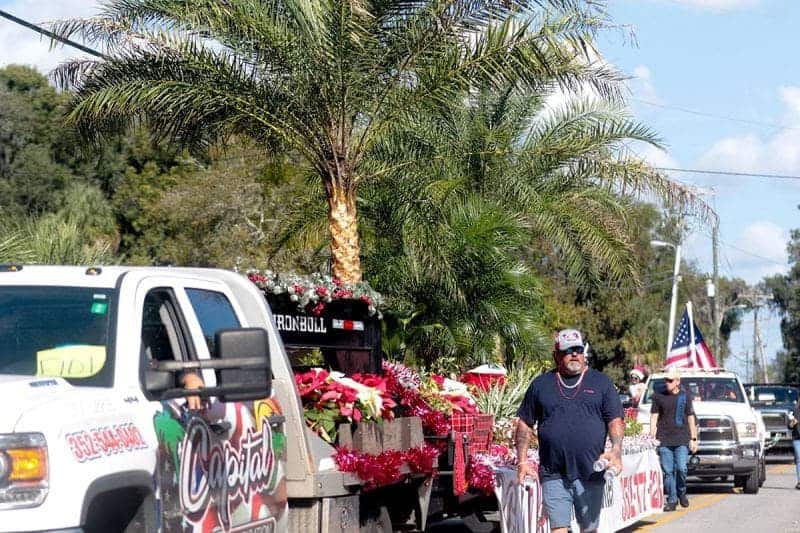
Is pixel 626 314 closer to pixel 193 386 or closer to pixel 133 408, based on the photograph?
pixel 193 386

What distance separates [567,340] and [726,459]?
12.6 metres

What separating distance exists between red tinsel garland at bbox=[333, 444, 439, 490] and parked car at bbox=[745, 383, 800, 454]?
815 inches

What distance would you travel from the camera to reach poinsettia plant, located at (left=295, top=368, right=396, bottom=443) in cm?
884

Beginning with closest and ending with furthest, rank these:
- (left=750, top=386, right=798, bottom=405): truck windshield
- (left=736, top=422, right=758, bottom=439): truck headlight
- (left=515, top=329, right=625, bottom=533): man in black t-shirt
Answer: (left=515, top=329, right=625, bottom=533): man in black t-shirt, (left=736, top=422, right=758, bottom=439): truck headlight, (left=750, top=386, right=798, bottom=405): truck windshield

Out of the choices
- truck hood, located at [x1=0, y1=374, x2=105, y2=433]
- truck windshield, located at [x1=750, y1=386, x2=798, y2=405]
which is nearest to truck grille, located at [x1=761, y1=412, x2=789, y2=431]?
truck windshield, located at [x1=750, y1=386, x2=798, y2=405]

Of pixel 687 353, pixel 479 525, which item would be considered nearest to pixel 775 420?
pixel 687 353

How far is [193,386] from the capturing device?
20.3 feet

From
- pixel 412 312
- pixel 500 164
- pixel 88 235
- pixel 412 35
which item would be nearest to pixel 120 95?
pixel 412 35

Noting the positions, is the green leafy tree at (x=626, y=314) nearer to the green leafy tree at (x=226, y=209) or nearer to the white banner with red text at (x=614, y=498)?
the green leafy tree at (x=226, y=209)

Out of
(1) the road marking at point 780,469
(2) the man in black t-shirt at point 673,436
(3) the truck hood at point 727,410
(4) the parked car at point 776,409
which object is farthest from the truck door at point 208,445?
(4) the parked car at point 776,409

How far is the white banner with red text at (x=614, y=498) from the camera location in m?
11.7

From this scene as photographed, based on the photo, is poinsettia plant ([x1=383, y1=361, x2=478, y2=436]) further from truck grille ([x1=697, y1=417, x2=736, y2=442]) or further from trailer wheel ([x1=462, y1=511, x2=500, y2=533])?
truck grille ([x1=697, y1=417, x2=736, y2=442])

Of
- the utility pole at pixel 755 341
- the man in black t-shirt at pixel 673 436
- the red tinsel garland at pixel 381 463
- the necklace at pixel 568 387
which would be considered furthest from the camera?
the utility pole at pixel 755 341

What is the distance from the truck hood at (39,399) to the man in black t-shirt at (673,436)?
509 inches
